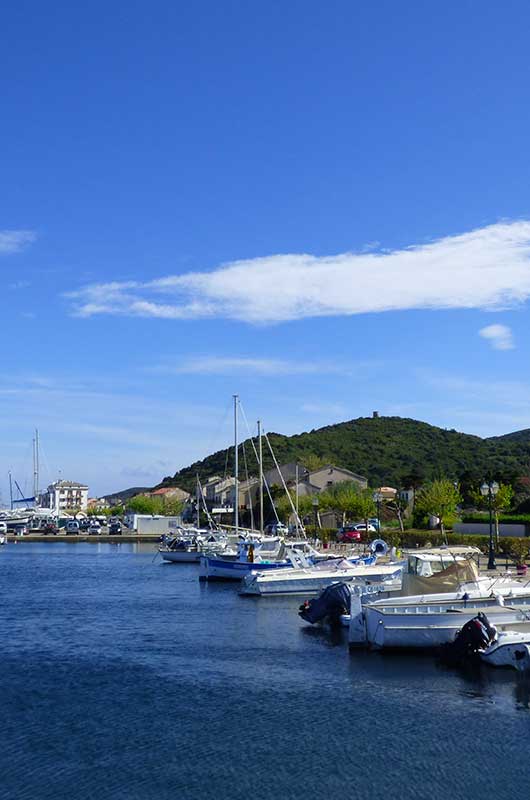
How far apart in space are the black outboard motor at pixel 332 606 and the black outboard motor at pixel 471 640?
342 inches

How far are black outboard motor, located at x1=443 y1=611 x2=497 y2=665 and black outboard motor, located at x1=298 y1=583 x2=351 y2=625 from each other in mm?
8679

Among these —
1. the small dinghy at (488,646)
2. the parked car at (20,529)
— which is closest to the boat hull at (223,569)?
the small dinghy at (488,646)

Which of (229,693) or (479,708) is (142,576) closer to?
A: (229,693)

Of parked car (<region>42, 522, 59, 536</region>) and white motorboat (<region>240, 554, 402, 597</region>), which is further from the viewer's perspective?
parked car (<region>42, 522, 59, 536</region>)

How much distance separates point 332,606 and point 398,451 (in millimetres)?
135906

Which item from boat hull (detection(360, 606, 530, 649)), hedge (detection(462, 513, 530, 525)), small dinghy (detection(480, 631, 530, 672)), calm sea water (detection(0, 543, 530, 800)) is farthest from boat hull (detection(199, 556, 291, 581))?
small dinghy (detection(480, 631, 530, 672))

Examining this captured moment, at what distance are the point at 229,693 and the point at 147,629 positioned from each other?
13130 millimetres

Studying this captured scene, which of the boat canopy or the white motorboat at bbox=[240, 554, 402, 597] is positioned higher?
the boat canopy

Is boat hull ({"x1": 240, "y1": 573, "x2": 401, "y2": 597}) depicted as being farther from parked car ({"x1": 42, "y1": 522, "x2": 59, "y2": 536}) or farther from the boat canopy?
parked car ({"x1": 42, "y1": 522, "x2": 59, "y2": 536})

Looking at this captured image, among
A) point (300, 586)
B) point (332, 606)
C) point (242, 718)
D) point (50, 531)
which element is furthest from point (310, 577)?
point (50, 531)

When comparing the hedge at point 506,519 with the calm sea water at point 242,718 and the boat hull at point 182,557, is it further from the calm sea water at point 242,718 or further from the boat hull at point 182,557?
the calm sea water at point 242,718

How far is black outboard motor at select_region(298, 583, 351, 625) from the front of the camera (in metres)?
37.3

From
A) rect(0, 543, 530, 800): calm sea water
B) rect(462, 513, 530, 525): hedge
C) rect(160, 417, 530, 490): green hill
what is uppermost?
rect(160, 417, 530, 490): green hill

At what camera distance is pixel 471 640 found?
28219 millimetres
